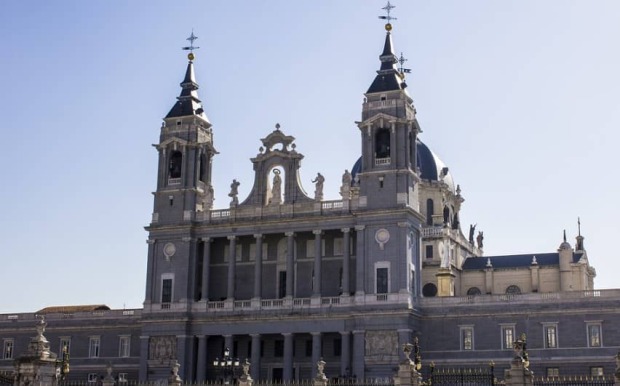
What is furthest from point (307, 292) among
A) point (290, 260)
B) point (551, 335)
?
point (551, 335)

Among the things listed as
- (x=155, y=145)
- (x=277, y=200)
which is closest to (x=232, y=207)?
(x=277, y=200)

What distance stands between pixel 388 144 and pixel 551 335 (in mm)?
18980

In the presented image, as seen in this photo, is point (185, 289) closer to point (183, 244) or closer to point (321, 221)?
point (183, 244)

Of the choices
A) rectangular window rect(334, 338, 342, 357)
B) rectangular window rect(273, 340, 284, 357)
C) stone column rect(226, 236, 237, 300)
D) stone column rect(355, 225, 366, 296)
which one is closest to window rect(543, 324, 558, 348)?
stone column rect(355, 225, 366, 296)

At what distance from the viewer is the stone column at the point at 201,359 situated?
76.4 meters

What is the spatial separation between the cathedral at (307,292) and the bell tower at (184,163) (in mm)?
131

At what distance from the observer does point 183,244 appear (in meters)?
79.6

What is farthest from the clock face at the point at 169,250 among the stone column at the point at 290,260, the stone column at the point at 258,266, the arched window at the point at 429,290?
the arched window at the point at 429,290

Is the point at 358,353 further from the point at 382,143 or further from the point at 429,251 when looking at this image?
the point at 429,251

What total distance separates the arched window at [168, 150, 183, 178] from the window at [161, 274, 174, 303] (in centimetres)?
882

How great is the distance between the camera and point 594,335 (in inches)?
2689

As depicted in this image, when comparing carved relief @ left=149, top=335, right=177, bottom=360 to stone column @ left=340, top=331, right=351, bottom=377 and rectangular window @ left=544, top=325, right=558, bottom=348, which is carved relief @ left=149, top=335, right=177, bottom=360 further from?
rectangular window @ left=544, top=325, right=558, bottom=348

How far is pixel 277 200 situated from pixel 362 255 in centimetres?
936

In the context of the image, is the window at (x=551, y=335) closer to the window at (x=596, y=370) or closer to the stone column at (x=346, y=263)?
the window at (x=596, y=370)
